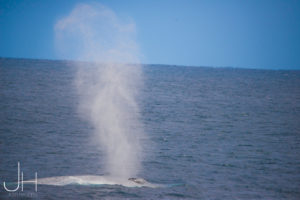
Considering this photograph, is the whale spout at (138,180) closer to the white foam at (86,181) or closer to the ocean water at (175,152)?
the white foam at (86,181)

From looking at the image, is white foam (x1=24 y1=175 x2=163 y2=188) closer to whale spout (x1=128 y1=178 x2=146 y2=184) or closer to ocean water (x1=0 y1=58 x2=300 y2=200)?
whale spout (x1=128 y1=178 x2=146 y2=184)

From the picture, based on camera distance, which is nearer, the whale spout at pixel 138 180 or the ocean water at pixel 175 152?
the ocean water at pixel 175 152

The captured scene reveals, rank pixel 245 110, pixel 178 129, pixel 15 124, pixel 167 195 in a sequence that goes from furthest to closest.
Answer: pixel 245 110 < pixel 178 129 < pixel 15 124 < pixel 167 195

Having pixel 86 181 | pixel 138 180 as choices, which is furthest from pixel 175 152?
pixel 86 181

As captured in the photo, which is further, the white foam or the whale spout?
the whale spout

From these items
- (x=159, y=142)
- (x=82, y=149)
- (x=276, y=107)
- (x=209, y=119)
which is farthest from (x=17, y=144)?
(x=276, y=107)

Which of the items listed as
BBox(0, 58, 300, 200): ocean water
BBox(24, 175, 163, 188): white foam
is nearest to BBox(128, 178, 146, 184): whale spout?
BBox(24, 175, 163, 188): white foam

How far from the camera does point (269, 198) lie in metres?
5.87

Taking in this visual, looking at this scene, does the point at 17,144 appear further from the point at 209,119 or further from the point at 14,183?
the point at 209,119

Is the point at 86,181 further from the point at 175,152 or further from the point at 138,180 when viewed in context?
the point at 175,152

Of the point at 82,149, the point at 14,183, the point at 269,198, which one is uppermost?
the point at 82,149

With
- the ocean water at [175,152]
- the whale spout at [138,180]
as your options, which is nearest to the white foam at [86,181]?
the whale spout at [138,180]

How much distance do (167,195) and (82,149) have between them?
406 centimetres

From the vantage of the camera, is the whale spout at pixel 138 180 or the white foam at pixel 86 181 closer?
the white foam at pixel 86 181
